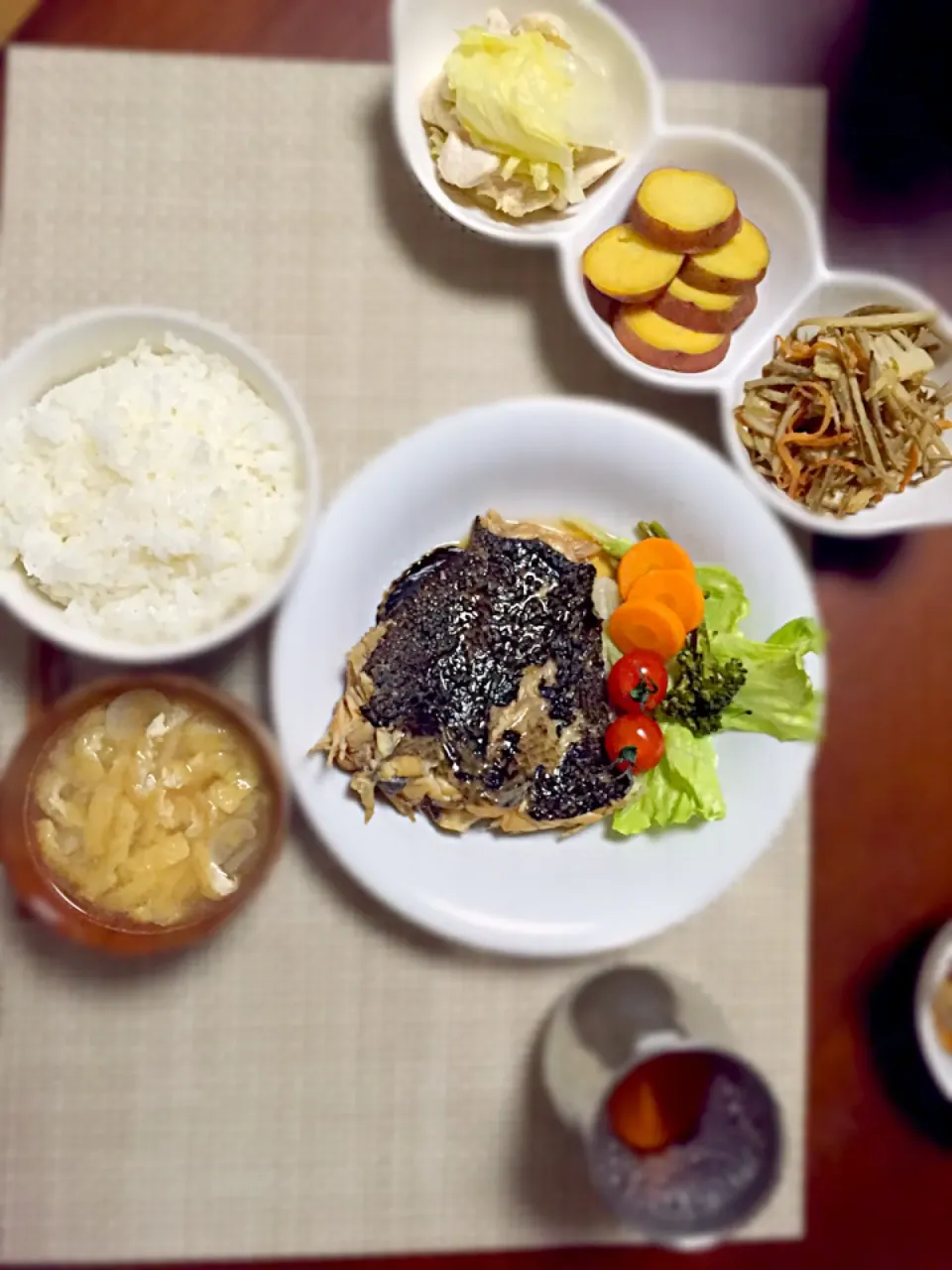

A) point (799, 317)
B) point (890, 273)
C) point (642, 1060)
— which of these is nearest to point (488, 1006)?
point (642, 1060)

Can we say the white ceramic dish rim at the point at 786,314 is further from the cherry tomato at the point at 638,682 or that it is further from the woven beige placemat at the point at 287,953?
the cherry tomato at the point at 638,682

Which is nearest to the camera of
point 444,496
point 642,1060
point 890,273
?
point 642,1060

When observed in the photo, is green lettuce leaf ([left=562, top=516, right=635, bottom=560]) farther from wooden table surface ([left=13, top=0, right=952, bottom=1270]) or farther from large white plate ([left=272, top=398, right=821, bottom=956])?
wooden table surface ([left=13, top=0, right=952, bottom=1270])

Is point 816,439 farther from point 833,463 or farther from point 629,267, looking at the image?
point 629,267

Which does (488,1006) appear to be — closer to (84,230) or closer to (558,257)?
(558,257)

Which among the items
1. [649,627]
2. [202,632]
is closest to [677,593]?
[649,627]

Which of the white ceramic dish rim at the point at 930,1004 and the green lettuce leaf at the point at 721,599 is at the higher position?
the green lettuce leaf at the point at 721,599

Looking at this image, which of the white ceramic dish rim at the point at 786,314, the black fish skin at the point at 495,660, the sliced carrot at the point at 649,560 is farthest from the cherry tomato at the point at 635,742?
the white ceramic dish rim at the point at 786,314
